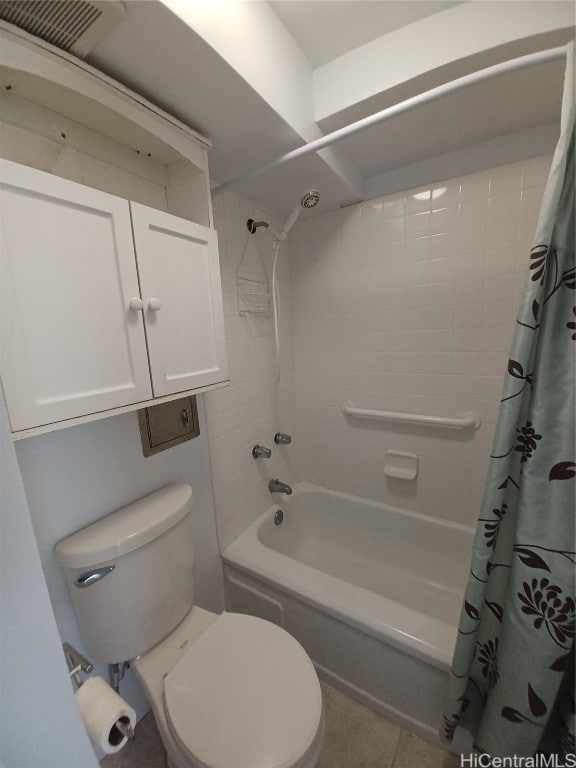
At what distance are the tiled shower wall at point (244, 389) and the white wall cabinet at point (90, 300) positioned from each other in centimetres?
48

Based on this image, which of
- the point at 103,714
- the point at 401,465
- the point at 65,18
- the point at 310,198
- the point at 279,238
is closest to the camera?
the point at 103,714

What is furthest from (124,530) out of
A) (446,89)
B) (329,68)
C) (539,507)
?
(329,68)

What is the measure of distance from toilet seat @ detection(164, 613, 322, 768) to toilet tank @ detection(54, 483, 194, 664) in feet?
0.52

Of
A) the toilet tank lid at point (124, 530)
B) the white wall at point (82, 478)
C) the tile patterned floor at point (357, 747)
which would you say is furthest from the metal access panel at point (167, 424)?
the tile patterned floor at point (357, 747)

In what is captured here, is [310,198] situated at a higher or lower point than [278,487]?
higher

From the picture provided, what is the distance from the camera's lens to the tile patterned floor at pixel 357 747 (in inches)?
40.6

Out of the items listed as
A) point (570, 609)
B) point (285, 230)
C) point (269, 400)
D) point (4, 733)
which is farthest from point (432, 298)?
point (4, 733)

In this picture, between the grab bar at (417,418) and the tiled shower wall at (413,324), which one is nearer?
the tiled shower wall at (413,324)

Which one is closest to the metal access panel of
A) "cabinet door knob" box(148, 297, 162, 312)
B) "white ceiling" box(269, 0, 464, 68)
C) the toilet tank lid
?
the toilet tank lid

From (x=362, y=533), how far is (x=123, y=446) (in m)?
1.45

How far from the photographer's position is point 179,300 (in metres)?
0.92

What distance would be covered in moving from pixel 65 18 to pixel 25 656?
1.16 meters

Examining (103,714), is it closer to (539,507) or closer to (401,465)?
(539,507)

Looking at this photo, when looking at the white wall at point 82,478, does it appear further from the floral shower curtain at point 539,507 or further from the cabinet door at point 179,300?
the floral shower curtain at point 539,507
